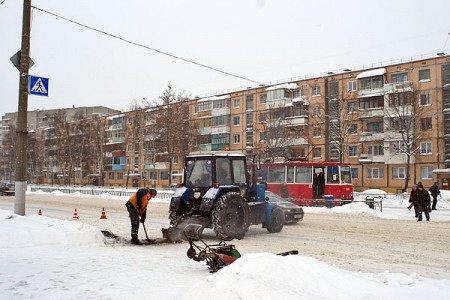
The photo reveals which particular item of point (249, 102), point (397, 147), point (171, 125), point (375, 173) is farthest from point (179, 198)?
point (249, 102)

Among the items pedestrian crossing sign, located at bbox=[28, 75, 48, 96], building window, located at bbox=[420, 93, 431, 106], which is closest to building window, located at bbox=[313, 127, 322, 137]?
building window, located at bbox=[420, 93, 431, 106]

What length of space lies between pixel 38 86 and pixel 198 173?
5370 millimetres

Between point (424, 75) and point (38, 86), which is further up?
point (424, 75)

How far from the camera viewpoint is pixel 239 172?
1236 centimetres

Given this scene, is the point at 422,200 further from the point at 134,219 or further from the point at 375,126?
the point at 375,126

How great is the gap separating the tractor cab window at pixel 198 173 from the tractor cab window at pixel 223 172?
10.0 inches

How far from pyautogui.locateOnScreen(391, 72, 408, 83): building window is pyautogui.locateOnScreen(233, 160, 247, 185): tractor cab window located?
4014 centimetres

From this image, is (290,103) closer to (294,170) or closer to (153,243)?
(294,170)

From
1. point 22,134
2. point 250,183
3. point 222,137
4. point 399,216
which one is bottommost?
point 399,216

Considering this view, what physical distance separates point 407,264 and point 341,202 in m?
17.6

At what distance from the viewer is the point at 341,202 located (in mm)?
25719

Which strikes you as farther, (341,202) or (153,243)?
(341,202)

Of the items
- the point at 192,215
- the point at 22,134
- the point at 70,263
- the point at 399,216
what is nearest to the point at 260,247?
the point at 192,215

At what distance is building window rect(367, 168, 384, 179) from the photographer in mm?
48125
